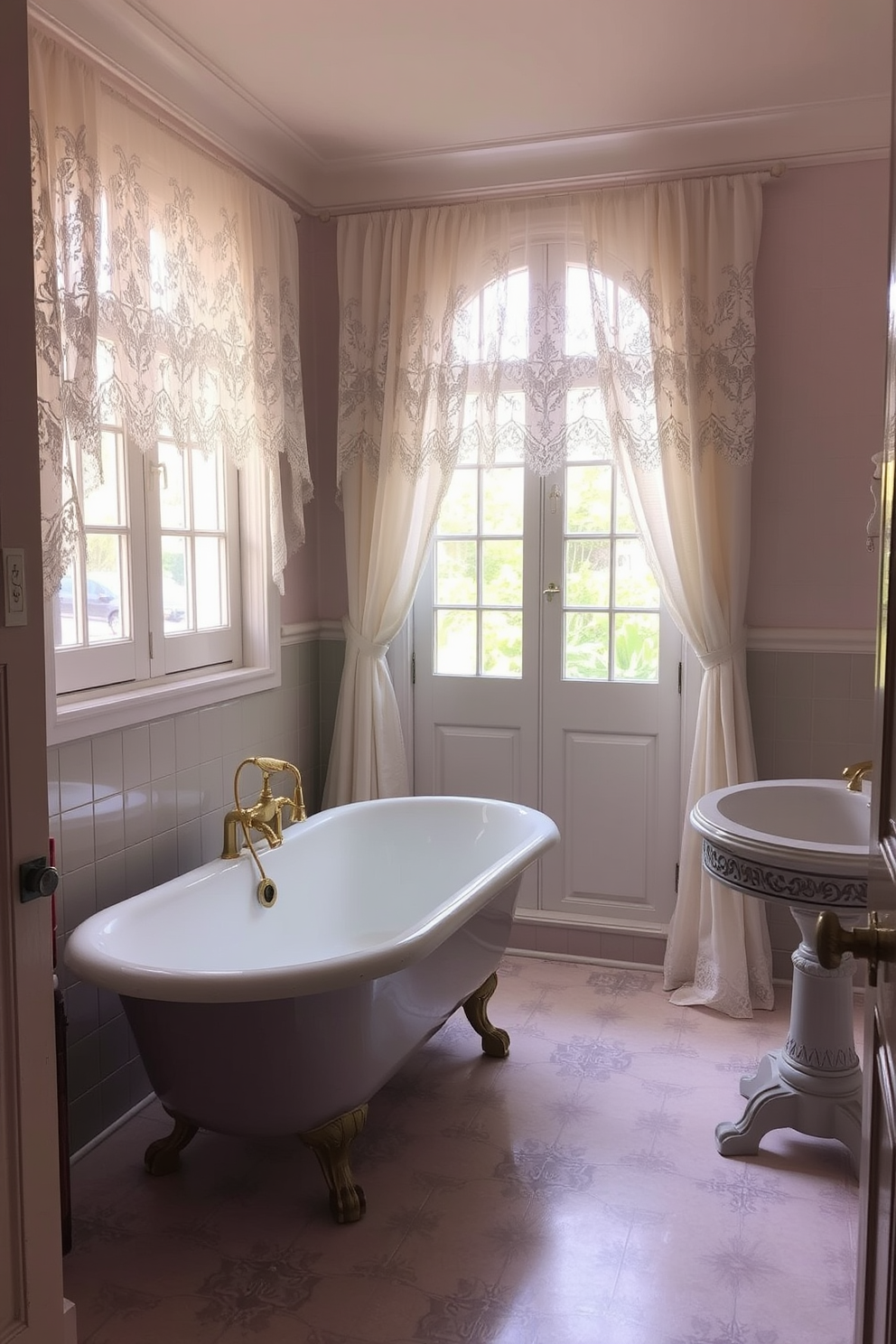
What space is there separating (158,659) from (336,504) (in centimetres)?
114

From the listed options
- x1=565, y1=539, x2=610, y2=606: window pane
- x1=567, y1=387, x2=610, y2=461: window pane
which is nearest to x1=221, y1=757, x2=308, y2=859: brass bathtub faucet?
x1=565, y1=539, x2=610, y2=606: window pane

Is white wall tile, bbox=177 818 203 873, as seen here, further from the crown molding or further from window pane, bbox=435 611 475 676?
the crown molding

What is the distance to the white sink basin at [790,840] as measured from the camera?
2287 millimetres

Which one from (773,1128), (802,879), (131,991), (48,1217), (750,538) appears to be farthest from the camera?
(750,538)

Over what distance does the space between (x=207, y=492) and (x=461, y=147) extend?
1.44 metres

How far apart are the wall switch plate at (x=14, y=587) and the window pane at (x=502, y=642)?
8.31ft

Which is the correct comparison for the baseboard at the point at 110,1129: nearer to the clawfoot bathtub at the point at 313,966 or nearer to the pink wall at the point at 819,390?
the clawfoot bathtub at the point at 313,966

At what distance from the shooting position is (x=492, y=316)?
3.62 metres

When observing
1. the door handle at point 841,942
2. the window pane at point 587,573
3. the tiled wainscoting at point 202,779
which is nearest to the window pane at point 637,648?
the window pane at point 587,573

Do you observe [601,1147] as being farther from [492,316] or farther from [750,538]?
[492,316]

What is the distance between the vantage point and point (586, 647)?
3.81 metres

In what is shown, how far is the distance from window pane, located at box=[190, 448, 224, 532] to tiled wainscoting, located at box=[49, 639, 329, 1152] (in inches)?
22.7

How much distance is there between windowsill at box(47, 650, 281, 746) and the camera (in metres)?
2.57

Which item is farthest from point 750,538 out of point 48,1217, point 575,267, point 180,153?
point 48,1217
